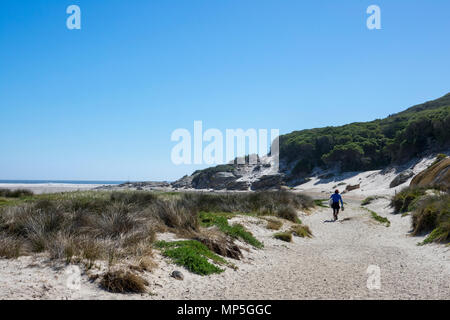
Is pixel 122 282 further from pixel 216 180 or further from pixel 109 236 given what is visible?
pixel 216 180

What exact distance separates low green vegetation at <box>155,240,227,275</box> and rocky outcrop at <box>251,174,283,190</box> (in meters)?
54.2

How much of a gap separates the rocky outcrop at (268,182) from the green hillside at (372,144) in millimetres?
3310

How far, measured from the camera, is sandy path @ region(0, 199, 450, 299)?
5055mm

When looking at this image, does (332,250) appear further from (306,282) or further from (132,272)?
(132,272)

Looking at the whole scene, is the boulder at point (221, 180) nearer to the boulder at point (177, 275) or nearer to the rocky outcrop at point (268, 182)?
the rocky outcrop at point (268, 182)

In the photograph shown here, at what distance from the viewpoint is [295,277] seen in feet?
22.8

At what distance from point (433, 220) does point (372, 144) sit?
4897cm

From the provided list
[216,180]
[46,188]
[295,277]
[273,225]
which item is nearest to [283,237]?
[273,225]

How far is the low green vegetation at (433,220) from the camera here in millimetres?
10352

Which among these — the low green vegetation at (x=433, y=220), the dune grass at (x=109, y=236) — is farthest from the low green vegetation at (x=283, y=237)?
the low green vegetation at (x=433, y=220)

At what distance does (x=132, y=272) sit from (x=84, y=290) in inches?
33.8

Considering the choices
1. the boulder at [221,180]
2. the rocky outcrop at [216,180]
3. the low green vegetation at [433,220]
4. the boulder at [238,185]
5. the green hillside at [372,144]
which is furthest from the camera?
the rocky outcrop at [216,180]

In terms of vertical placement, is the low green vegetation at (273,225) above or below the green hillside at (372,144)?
below
